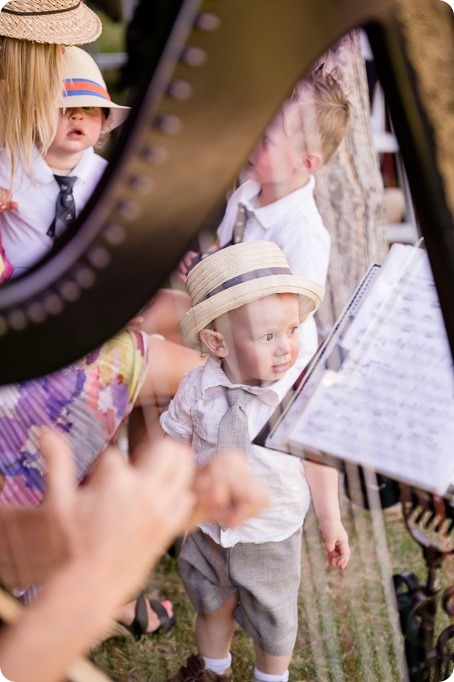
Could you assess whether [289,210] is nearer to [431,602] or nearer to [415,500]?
[415,500]

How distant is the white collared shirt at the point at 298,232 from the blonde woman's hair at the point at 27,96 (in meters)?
0.37

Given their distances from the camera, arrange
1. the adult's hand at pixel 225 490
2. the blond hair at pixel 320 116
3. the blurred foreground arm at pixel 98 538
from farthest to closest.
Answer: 1. the blond hair at pixel 320 116
2. the adult's hand at pixel 225 490
3. the blurred foreground arm at pixel 98 538

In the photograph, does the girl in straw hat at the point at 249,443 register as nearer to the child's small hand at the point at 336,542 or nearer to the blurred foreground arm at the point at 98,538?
the child's small hand at the point at 336,542

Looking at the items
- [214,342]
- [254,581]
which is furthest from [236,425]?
[254,581]

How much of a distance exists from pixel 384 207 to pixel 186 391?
1.20ft

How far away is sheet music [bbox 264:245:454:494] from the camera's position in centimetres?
112

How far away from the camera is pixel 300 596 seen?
1.24 meters

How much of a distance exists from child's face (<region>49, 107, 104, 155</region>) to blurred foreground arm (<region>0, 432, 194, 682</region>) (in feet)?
2.44

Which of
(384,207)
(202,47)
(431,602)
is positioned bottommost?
(431,602)

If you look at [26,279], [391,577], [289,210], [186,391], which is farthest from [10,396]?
[391,577]

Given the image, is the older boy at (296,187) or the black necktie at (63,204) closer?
the older boy at (296,187)

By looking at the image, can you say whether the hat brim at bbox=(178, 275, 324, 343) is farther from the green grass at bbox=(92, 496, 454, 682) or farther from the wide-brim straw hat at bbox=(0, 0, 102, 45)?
the wide-brim straw hat at bbox=(0, 0, 102, 45)

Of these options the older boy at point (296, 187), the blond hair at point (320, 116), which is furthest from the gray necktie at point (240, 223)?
the blond hair at point (320, 116)

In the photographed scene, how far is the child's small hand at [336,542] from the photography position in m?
1.22
